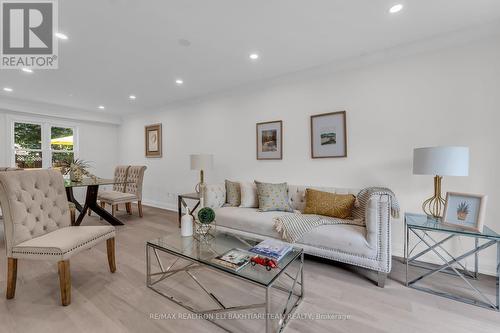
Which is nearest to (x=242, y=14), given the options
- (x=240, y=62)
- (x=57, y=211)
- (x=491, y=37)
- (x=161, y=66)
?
(x=240, y=62)

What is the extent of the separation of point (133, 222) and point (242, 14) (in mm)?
3707

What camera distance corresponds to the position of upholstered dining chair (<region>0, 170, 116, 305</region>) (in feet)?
5.43

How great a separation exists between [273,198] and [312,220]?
690mm

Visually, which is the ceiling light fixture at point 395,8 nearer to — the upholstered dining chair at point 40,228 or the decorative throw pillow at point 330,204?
the decorative throw pillow at point 330,204

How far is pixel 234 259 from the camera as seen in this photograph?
1.59 metres

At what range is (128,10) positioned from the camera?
1.85 m

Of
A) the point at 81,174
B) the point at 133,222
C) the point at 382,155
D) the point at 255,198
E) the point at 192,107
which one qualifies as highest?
the point at 192,107

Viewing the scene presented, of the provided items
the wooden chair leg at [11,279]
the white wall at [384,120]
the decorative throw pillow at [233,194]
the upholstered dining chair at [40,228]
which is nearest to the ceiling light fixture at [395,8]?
the white wall at [384,120]

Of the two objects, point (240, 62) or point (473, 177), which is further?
point (240, 62)

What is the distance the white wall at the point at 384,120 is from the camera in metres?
2.12

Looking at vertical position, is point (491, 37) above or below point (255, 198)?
above

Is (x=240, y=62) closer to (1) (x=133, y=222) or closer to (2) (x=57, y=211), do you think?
(2) (x=57, y=211)

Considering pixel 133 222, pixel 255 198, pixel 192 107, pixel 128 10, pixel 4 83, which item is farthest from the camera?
pixel 192 107

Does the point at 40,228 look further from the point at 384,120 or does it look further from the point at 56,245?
the point at 384,120
